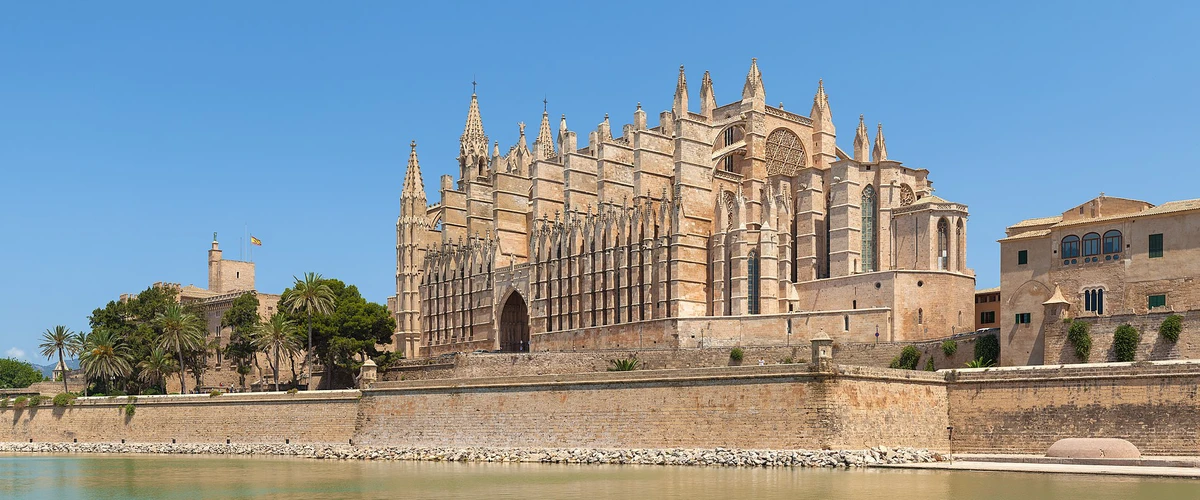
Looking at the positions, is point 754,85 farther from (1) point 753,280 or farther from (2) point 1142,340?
(2) point 1142,340

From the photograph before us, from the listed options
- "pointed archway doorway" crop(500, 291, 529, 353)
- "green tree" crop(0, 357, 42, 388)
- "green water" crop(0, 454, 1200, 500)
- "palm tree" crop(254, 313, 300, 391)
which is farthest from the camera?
"green tree" crop(0, 357, 42, 388)

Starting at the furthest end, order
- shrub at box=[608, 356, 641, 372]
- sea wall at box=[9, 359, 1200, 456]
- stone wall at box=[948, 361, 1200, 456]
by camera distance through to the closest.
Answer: shrub at box=[608, 356, 641, 372] < sea wall at box=[9, 359, 1200, 456] < stone wall at box=[948, 361, 1200, 456]

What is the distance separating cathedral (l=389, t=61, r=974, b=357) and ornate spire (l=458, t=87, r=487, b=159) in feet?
34.7

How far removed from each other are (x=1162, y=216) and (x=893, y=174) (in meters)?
16.8

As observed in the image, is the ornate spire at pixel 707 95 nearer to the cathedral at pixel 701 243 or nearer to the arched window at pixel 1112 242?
the cathedral at pixel 701 243

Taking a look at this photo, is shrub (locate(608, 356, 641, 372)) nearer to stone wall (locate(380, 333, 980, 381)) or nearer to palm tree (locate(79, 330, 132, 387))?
stone wall (locate(380, 333, 980, 381))

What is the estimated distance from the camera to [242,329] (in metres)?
73.0

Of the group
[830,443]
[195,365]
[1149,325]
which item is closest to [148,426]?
[195,365]

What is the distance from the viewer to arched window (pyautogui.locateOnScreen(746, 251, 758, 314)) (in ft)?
193

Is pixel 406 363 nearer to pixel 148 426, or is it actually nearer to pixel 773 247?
pixel 148 426

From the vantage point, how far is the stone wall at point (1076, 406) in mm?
37938

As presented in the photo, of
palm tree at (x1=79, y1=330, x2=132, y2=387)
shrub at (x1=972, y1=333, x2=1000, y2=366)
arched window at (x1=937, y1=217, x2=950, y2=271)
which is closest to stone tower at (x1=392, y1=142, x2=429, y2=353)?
palm tree at (x1=79, y1=330, x2=132, y2=387)

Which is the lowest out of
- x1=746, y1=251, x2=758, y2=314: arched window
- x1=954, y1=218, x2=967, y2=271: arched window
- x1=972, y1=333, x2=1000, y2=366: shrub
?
x1=972, y1=333, x2=1000, y2=366: shrub

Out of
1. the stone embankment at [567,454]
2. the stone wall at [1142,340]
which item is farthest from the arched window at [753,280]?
the stone wall at [1142,340]
